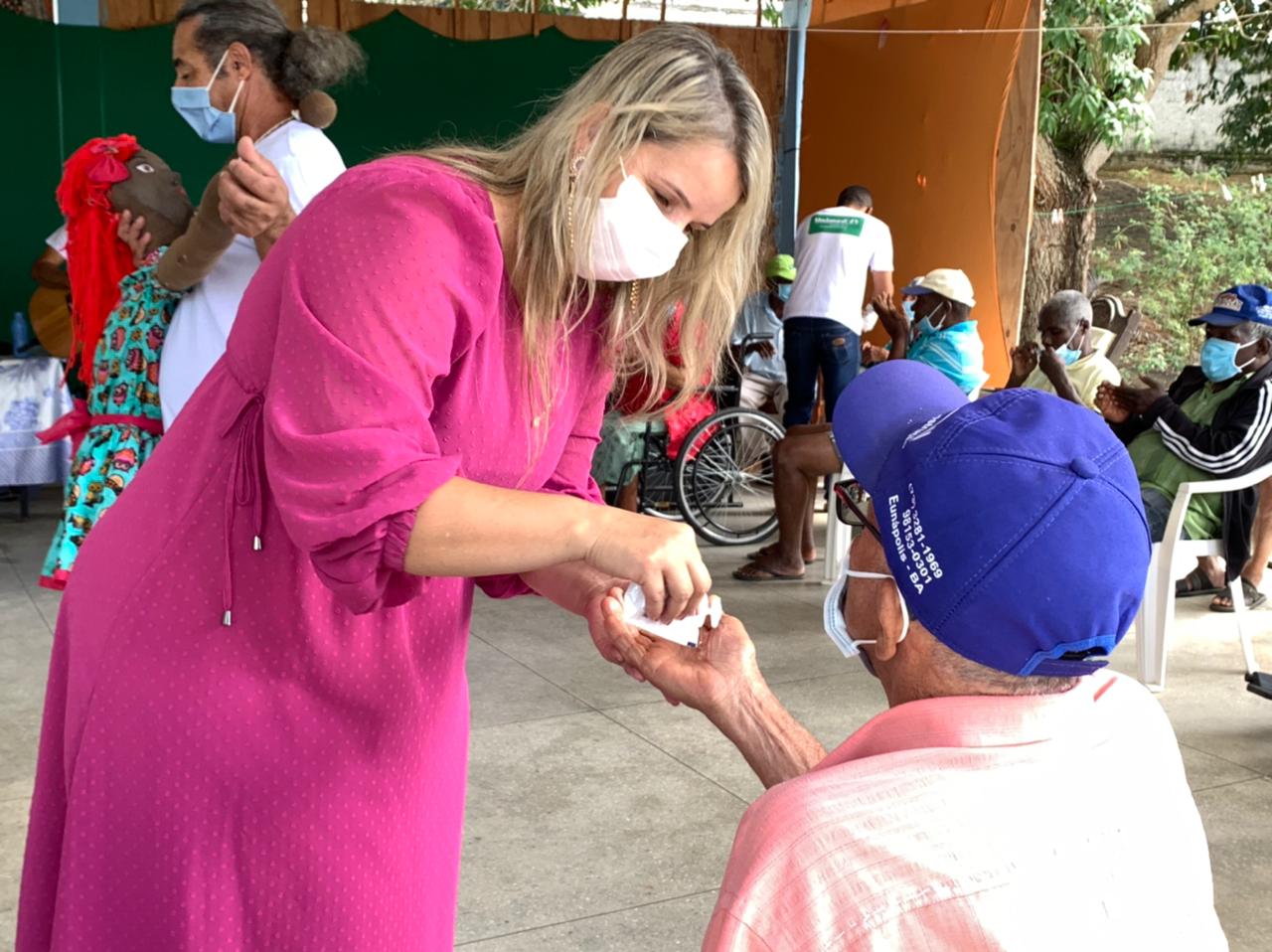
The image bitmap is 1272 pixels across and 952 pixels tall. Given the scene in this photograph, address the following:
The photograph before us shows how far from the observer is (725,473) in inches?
274

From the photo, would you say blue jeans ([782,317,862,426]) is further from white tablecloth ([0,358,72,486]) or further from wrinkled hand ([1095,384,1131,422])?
white tablecloth ([0,358,72,486])

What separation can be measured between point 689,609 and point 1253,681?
3.12 m

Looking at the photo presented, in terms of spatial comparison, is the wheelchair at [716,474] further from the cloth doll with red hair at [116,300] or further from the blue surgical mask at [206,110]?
the blue surgical mask at [206,110]

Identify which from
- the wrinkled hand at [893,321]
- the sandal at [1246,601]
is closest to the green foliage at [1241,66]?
the wrinkled hand at [893,321]

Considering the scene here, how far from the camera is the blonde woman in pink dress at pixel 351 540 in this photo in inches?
46.6

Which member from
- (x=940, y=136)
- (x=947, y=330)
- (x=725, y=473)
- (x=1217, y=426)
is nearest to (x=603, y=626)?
(x=1217, y=426)

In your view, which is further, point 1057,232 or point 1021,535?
point 1057,232

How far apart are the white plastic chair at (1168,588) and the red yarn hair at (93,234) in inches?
131

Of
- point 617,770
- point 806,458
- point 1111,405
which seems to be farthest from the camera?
point 806,458

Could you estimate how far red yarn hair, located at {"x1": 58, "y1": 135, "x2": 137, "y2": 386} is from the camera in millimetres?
2824

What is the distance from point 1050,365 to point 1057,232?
4931 mm

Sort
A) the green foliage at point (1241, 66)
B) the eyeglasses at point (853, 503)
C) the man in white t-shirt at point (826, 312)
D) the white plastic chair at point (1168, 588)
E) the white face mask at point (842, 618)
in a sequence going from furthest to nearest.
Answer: the green foliage at point (1241, 66) → the man in white t-shirt at point (826, 312) → the white plastic chair at point (1168, 588) → the eyeglasses at point (853, 503) → the white face mask at point (842, 618)

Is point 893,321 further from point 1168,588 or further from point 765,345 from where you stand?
point 1168,588

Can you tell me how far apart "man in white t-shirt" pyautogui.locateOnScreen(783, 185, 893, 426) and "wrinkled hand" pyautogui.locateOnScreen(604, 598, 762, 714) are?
19.5 ft
